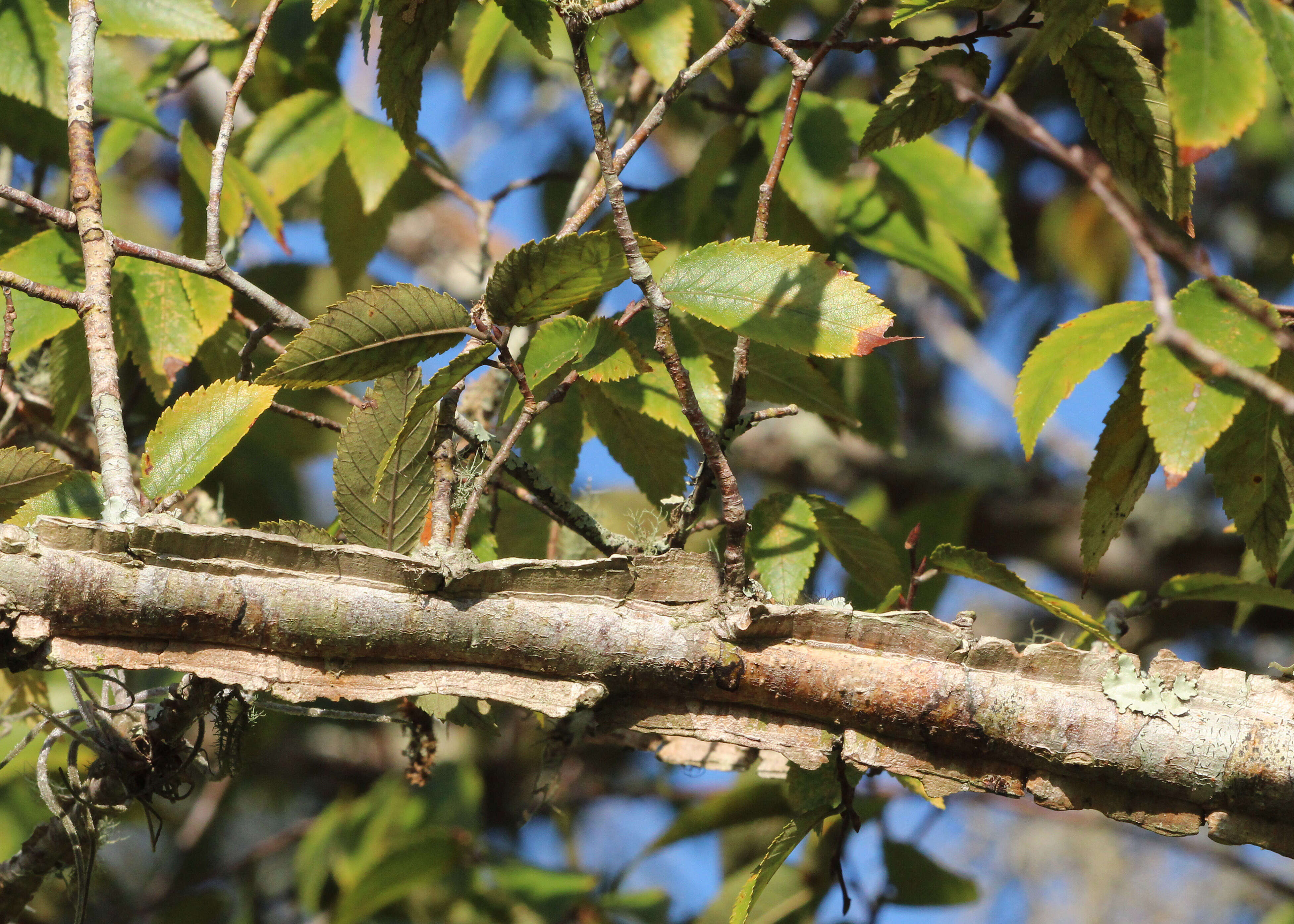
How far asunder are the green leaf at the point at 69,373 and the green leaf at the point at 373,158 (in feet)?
1.36

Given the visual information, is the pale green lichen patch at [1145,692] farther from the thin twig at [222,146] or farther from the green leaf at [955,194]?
the thin twig at [222,146]

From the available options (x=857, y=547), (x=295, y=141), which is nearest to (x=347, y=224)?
(x=295, y=141)

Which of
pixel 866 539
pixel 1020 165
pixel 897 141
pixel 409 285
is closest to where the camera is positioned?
pixel 409 285

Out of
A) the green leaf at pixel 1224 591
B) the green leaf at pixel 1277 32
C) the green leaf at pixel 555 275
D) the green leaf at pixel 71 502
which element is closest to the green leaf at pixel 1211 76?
the green leaf at pixel 1277 32

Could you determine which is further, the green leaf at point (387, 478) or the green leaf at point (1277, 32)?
the green leaf at point (387, 478)

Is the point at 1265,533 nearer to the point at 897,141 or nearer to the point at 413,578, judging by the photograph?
the point at 897,141

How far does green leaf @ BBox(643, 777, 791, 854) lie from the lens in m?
1.72

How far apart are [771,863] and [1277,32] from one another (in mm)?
785

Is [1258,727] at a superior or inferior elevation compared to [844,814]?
superior

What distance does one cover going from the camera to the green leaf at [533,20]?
914 millimetres

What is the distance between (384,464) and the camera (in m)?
0.79

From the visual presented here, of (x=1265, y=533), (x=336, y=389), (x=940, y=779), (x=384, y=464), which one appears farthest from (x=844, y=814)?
(x=336, y=389)

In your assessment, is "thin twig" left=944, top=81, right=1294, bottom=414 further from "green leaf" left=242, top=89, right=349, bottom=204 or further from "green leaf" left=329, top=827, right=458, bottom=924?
"green leaf" left=329, top=827, right=458, bottom=924

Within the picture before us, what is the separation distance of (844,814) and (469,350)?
59 cm
